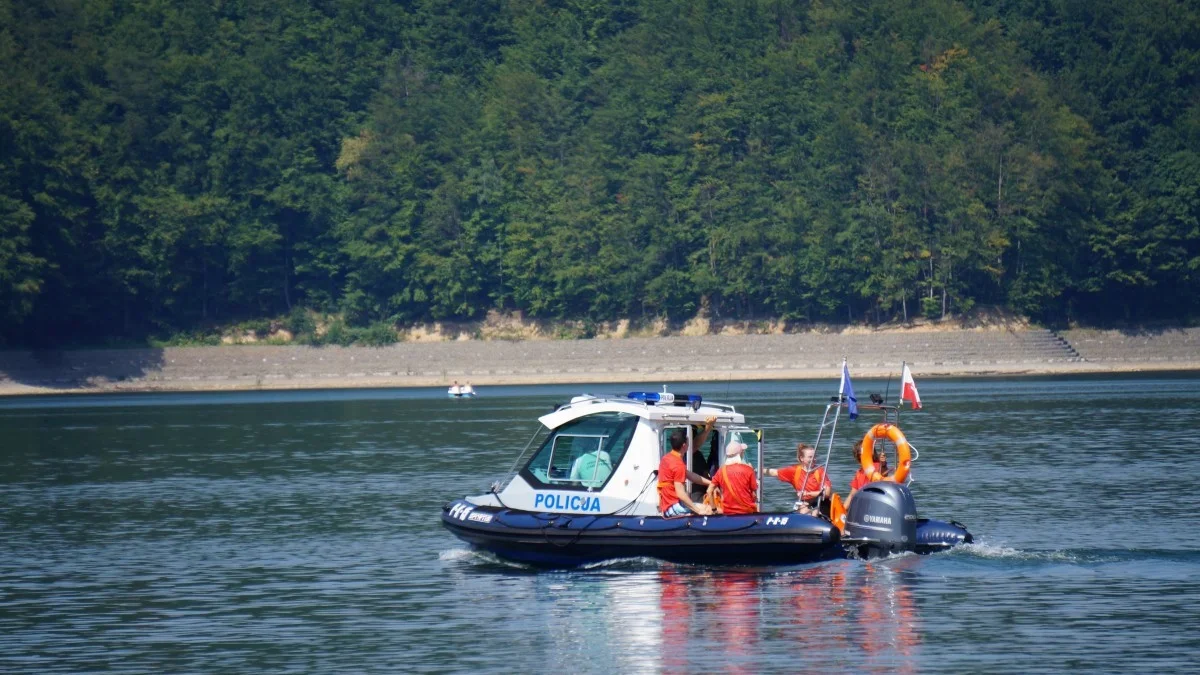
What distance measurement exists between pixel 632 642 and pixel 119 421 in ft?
203

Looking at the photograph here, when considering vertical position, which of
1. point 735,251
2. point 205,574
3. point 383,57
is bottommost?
point 205,574

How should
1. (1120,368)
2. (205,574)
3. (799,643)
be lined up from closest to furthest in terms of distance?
(799,643)
(205,574)
(1120,368)

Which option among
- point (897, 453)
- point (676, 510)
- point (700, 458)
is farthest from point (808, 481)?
point (676, 510)

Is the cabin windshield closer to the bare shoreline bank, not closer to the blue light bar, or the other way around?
the blue light bar

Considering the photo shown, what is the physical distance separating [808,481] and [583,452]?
3.95 metres

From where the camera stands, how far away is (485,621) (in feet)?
83.4

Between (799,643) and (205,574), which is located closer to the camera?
(799,643)

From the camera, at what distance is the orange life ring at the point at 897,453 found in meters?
28.9

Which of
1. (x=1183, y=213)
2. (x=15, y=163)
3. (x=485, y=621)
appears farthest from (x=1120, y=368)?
(x=485, y=621)

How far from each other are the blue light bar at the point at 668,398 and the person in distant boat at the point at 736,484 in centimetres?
148

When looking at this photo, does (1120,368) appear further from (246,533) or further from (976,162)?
(246,533)

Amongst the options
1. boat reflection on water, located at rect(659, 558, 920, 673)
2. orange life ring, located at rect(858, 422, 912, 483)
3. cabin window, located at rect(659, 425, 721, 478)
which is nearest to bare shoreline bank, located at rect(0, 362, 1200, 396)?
cabin window, located at rect(659, 425, 721, 478)

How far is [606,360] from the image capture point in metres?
123

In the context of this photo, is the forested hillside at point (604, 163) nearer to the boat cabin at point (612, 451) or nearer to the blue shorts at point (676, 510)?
the boat cabin at point (612, 451)
